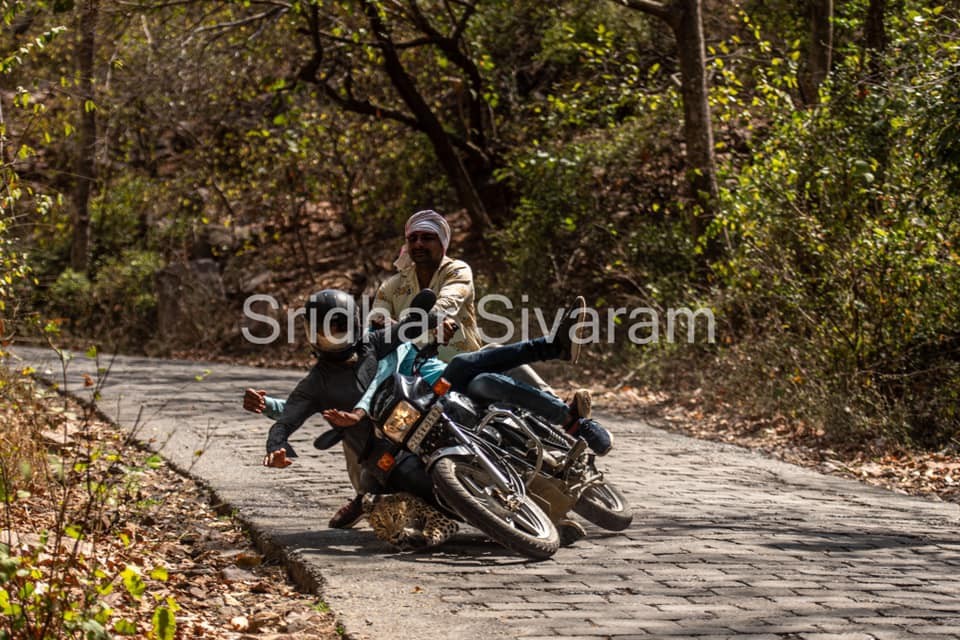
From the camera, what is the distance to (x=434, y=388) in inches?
271

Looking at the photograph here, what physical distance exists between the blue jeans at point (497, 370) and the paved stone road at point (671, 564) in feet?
2.72

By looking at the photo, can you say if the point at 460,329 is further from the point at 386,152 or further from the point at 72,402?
the point at 386,152

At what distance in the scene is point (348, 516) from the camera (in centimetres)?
761

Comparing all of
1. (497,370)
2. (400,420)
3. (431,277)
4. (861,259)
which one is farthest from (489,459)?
(861,259)

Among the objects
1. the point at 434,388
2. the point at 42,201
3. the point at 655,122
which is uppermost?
the point at 655,122

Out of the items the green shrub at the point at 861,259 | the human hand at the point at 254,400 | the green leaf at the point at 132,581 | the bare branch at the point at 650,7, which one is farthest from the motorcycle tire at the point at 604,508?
the bare branch at the point at 650,7

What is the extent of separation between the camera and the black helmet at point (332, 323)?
7.09m

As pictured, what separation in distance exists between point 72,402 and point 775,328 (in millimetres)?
7664

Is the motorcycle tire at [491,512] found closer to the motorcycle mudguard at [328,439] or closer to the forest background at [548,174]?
the motorcycle mudguard at [328,439]

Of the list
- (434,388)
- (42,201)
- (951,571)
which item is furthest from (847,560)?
(42,201)

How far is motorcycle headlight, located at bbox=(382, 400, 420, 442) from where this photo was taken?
22.3 ft

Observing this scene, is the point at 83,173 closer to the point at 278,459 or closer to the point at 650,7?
the point at 650,7

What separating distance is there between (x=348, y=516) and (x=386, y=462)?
32.9 inches

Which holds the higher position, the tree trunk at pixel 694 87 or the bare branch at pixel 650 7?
the bare branch at pixel 650 7
